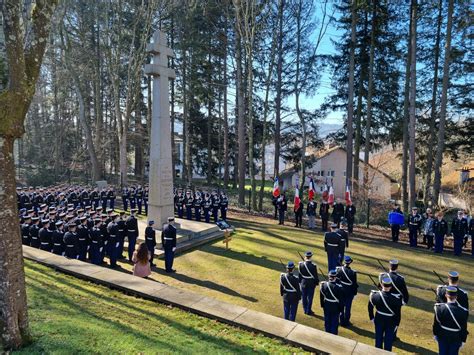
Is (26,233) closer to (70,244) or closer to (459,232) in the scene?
(70,244)

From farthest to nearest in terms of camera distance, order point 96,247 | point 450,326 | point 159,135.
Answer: point 159,135, point 96,247, point 450,326

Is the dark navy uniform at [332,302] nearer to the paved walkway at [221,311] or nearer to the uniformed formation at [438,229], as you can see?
the paved walkway at [221,311]

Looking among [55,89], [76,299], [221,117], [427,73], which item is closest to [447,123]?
[427,73]

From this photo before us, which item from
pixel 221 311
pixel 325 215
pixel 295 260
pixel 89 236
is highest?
pixel 89 236

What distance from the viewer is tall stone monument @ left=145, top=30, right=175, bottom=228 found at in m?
14.5

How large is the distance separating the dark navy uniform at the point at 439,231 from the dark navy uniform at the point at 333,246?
5.53 meters

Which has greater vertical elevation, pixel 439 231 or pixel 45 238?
pixel 45 238

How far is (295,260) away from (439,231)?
631cm

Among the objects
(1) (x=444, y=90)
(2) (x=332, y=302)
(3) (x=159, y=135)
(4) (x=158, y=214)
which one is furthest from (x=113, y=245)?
(1) (x=444, y=90)

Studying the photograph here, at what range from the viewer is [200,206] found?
1872 centimetres

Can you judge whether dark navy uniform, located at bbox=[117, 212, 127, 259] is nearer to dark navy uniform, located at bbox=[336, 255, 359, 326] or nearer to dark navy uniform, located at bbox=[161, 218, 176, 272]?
dark navy uniform, located at bbox=[161, 218, 176, 272]

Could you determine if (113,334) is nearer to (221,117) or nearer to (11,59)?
(11,59)

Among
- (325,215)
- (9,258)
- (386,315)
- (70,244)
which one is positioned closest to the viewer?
(9,258)

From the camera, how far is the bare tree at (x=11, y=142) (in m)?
4.67
